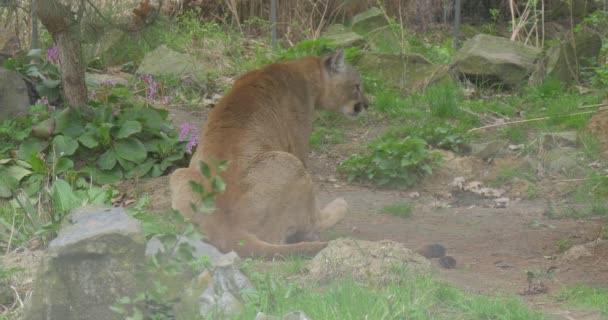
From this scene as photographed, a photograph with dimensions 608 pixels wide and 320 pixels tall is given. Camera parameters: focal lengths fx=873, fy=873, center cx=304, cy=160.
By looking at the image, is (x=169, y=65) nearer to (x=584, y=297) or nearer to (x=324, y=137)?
(x=324, y=137)

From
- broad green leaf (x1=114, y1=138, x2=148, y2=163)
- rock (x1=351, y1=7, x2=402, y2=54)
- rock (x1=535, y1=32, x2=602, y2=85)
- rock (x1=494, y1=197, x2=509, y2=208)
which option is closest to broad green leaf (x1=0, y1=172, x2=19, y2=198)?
broad green leaf (x1=114, y1=138, x2=148, y2=163)

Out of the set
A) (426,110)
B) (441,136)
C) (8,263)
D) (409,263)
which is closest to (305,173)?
(409,263)

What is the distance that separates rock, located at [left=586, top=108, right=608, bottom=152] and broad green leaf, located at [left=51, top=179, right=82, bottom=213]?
6119mm

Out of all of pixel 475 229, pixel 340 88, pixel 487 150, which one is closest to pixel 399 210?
pixel 475 229

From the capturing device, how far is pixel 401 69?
13594mm

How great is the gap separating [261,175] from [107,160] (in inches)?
118

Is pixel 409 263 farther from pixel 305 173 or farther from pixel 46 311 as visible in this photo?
pixel 46 311

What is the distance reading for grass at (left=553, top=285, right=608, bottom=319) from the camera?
17.0 ft

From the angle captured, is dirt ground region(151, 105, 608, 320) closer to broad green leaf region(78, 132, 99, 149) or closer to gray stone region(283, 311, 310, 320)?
broad green leaf region(78, 132, 99, 149)

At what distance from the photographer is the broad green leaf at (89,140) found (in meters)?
9.08

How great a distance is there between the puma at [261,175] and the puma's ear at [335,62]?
0.81m

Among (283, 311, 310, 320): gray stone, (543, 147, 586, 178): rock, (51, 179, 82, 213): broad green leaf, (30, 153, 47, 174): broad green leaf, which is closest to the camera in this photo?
(283, 311, 310, 320): gray stone

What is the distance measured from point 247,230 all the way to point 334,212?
1.30 m

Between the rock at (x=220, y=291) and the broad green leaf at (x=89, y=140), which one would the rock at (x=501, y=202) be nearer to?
the broad green leaf at (x=89, y=140)
